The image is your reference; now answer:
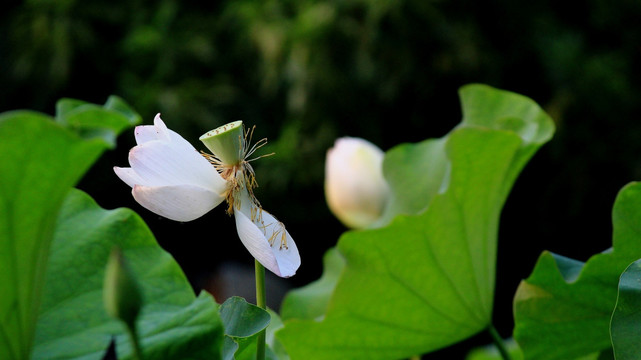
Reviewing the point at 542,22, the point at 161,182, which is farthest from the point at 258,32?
the point at 161,182

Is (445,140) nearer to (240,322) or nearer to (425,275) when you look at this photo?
(425,275)

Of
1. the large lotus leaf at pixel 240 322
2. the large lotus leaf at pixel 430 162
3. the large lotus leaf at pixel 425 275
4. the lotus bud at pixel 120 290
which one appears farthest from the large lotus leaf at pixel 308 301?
the lotus bud at pixel 120 290

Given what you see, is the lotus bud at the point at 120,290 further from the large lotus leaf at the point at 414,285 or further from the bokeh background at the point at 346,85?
the bokeh background at the point at 346,85

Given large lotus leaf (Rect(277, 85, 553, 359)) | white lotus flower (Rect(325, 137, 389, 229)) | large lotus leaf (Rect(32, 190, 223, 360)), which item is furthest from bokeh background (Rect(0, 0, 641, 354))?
large lotus leaf (Rect(32, 190, 223, 360))

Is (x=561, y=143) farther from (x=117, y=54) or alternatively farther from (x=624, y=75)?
(x=117, y=54)

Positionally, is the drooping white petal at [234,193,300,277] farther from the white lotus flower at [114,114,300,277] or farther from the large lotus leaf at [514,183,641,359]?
the large lotus leaf at [514,183,641,359]

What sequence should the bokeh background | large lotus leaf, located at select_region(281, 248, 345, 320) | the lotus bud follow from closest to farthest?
the lotus bud < large lotus leaf, located at select_region(281, 248, 345, 320) < the bokeh background
